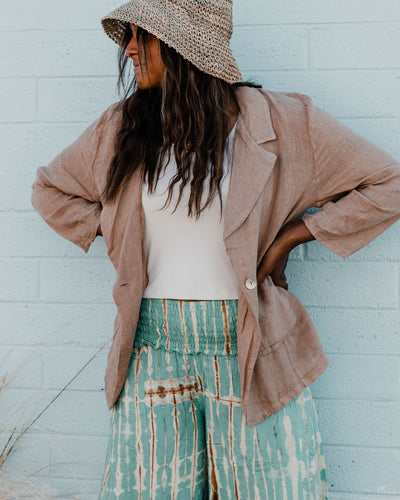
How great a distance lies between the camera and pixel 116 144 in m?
1.72

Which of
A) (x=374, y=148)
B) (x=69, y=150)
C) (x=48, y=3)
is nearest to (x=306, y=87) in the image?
(x=374, y=148)

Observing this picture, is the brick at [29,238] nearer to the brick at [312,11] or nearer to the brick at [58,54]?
the brick at [58,54]

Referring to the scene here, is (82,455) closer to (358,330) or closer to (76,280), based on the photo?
(76,280)

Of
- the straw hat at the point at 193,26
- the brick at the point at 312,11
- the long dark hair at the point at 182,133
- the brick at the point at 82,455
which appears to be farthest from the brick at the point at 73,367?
the brick at the point at 312,11

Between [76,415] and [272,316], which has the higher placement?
[272,316]

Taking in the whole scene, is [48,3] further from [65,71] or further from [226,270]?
[226,270]

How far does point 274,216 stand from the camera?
1672 mm

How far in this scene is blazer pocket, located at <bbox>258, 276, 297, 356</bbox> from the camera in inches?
64.0

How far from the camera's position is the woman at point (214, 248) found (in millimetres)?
1575

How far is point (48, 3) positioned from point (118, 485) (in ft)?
5.04

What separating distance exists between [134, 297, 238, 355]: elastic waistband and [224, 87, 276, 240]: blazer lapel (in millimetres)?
188

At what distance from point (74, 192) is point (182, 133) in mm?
418

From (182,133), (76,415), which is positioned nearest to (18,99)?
(182,133)

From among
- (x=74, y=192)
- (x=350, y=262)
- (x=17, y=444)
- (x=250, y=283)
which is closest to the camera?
(x=250, y=283)
